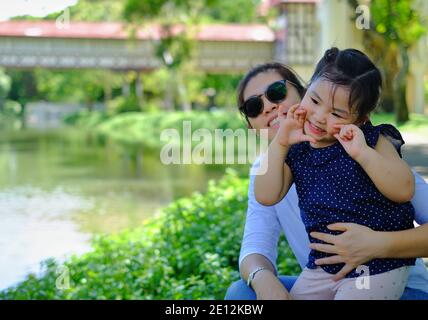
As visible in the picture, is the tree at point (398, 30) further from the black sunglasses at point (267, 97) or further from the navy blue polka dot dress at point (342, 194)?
the navy blue polka dot dress at point (342, 194)

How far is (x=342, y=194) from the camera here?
186 centimetres

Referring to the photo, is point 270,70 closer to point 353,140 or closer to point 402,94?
point 353,140

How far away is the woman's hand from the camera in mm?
1870

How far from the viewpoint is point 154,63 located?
36438mm

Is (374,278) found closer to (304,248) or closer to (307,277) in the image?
(307,277)

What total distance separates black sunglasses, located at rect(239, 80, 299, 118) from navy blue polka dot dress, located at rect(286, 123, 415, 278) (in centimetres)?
39

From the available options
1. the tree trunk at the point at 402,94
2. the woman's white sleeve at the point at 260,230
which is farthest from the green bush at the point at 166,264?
the tree trunk at the point at 402,94

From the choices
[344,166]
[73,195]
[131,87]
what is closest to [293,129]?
[344,166]

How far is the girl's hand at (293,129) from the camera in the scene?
187 centimetres

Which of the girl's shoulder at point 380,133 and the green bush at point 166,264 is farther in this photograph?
the green bush at point 166,264

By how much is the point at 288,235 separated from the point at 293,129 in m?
0.56

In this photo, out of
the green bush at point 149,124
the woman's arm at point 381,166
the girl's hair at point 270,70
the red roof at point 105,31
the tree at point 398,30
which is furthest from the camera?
the red roof at point 105,31
